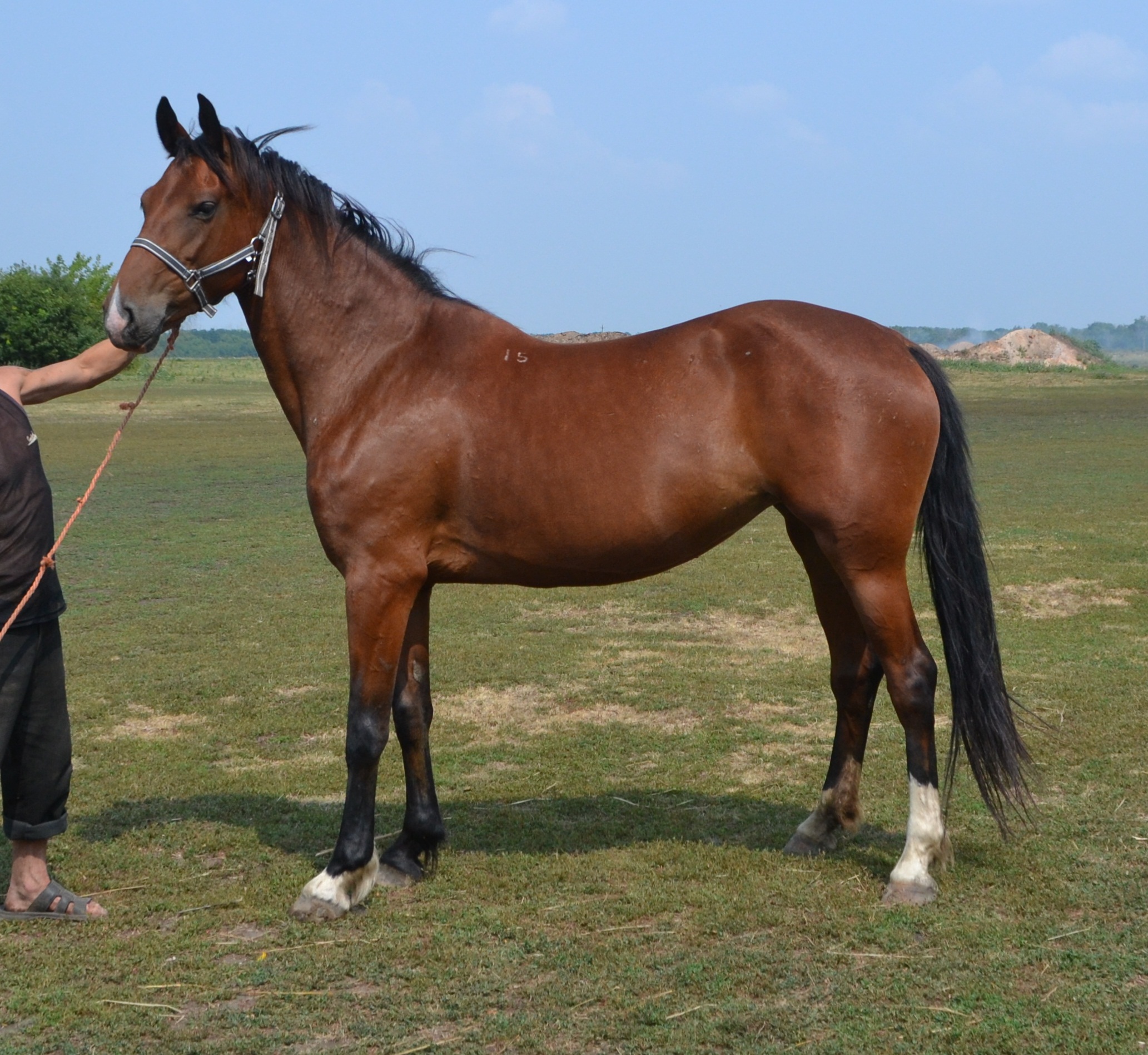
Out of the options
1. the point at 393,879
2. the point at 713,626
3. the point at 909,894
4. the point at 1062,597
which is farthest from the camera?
the point at 1062,597

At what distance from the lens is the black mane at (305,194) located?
160 inches

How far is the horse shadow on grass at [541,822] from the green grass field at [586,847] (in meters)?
0.02

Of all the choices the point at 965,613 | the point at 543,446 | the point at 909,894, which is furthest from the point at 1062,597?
the point at 543,446

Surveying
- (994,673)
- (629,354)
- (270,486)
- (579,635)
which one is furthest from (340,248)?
(270,486)

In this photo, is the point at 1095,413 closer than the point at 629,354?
No

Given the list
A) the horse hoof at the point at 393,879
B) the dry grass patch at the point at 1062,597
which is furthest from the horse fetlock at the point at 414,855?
the dry grass patch at the point at 1062,597

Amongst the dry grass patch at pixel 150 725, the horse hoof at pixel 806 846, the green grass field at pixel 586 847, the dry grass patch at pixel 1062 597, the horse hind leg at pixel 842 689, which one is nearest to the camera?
the green grass field at pixel 586 847

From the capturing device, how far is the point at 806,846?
4.43m

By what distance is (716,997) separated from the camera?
10.7 feet

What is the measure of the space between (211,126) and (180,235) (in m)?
0.39

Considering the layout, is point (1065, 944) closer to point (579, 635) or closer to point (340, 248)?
point (340, 248)

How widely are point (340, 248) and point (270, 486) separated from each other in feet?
46.0

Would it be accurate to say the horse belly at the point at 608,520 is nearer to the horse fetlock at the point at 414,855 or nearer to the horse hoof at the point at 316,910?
the horse fetlock at the point at 414,855

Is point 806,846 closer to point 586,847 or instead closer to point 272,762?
point 586,847
